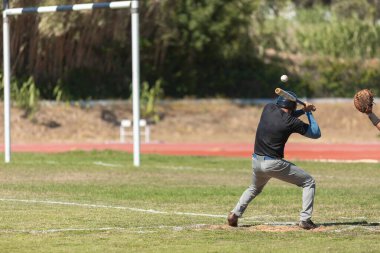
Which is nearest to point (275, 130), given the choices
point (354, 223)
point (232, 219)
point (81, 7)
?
point (232, 219)

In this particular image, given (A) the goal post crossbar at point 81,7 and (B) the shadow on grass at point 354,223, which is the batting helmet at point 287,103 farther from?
(A) the goal post crossbar at point 81,7

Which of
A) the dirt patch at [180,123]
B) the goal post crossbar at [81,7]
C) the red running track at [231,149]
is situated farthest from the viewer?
Answer: the dirt patch at [180,123]

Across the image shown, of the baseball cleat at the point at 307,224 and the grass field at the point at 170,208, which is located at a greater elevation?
the baseball cleat at the point at 307,224

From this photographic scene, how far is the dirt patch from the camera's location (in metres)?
42.3

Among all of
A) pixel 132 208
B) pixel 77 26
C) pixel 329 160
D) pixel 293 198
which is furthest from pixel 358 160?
pixel 77 26

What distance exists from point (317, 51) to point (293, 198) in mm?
35134

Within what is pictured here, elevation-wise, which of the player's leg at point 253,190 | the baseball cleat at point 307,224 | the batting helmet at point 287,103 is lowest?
the baseball cleat at point 307,224

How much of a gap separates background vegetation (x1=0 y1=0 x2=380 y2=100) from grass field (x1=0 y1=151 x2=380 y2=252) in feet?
51.7

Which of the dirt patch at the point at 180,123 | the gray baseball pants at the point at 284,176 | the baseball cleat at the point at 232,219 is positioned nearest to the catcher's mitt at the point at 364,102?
the gray baseball pants at the point at 284,176

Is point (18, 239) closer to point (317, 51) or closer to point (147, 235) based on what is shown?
point (147, 235)

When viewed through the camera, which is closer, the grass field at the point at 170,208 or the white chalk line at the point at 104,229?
the grass field at the point at 170,208

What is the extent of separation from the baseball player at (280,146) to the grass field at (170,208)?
367 mm

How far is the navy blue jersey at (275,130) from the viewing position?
15352 mm

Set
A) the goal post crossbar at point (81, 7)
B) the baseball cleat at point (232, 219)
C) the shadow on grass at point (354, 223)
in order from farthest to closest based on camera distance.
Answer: the goal post crossbar at point (81, 7)
the shadow on grass at point (354, 223)
the baseball cleat at point (232, 219)
